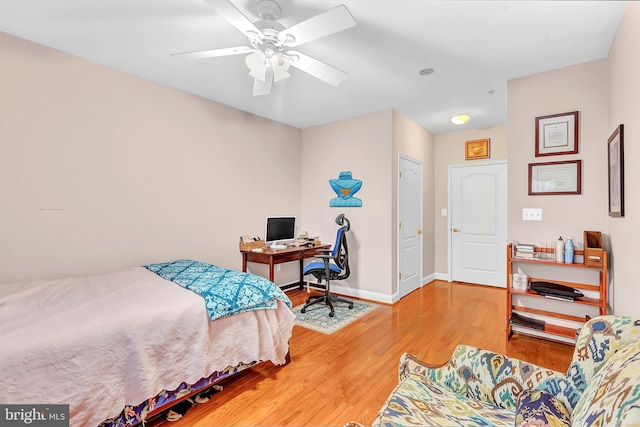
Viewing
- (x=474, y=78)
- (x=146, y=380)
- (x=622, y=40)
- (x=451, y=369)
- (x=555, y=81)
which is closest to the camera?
(x=451, y=369)

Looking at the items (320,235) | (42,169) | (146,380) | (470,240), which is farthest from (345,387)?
(470,240)

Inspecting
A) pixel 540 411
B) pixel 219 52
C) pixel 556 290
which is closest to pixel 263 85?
pixel 219 52

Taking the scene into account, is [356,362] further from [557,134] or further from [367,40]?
[557,134]

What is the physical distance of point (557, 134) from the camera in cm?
270

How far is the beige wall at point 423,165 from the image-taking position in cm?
398

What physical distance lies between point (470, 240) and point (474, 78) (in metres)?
2.76

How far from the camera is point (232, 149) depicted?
3.83 meters

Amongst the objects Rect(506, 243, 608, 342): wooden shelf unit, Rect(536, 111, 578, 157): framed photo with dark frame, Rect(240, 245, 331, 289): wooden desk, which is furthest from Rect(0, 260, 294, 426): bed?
Rect(536, 111, 578, 157): framed photo with dark frame

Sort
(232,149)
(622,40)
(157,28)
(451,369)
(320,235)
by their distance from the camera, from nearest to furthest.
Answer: (451,369)
(622,40)
(157,28)
(232,149)
(320,235)

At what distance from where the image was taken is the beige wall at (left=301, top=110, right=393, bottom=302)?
394cm

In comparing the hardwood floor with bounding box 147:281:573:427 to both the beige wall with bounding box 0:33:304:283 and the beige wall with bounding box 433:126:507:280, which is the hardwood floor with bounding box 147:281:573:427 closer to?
the beige wall with bounding box 433:126:507:280

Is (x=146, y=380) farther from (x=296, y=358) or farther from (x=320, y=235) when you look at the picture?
(x=320, y=235)

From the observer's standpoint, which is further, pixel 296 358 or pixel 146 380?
pixel 296 358

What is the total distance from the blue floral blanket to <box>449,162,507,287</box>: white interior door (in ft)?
12.1
